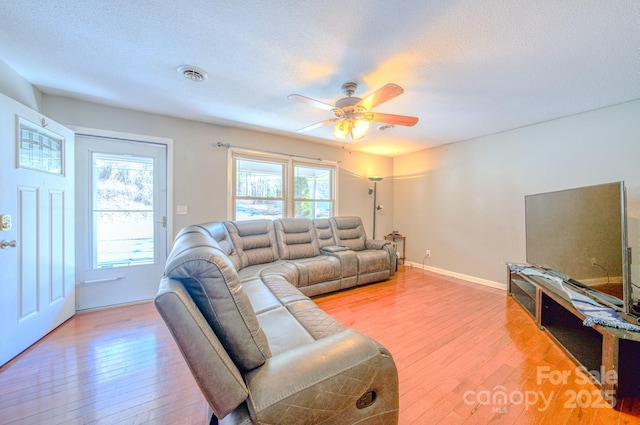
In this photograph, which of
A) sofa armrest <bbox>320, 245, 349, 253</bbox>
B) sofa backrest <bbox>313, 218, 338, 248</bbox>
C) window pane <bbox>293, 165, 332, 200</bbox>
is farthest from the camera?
window pane <bbox>293, 165, 332, 200</bbox>

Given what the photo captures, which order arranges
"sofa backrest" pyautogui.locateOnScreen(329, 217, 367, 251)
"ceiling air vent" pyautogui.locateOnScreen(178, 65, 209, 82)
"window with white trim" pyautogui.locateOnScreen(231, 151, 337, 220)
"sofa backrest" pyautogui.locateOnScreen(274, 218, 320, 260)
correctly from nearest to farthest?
1. "ceiling air vent" pyautogui.locateOnScreen(178, 65, 209, 82)
2. "sofa backrest" pyautogui.locateOnScreen(274, 218, 320, 260)
3. "window with white trim" pyautogui.locateOnScreen(231, 151, 337, 220)
4. "sofa backrest" pyautogui.locateOnScreen(329, 217, 367, 251)

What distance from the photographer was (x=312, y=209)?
4.62m

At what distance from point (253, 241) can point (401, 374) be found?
239 cm

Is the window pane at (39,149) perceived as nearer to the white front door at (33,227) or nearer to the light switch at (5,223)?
the white front door at (33,227)

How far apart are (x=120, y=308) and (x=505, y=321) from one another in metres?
4.47

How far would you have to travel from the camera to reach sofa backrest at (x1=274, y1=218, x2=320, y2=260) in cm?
360

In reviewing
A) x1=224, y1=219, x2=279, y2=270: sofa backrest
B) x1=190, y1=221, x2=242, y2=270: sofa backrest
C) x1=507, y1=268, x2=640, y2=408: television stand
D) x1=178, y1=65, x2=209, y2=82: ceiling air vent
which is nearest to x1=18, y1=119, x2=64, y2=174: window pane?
x1=178, y1=65, x2=209, y2=82: ceiling air vent

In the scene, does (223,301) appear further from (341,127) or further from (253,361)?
(341,127)

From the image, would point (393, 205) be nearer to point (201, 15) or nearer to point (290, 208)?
point (290, 208)

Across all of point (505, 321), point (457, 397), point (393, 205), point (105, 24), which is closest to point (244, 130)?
point (105, 24)

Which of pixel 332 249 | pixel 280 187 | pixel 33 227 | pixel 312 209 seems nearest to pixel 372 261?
pixel 332 249

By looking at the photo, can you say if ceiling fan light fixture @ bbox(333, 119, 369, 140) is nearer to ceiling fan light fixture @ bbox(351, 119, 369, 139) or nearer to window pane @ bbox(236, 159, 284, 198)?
ceiling fan light fixture @ bbox(351, 119, 369, 139)

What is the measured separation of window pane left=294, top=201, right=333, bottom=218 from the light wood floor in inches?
84.8

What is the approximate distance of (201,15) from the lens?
4.92 feet
